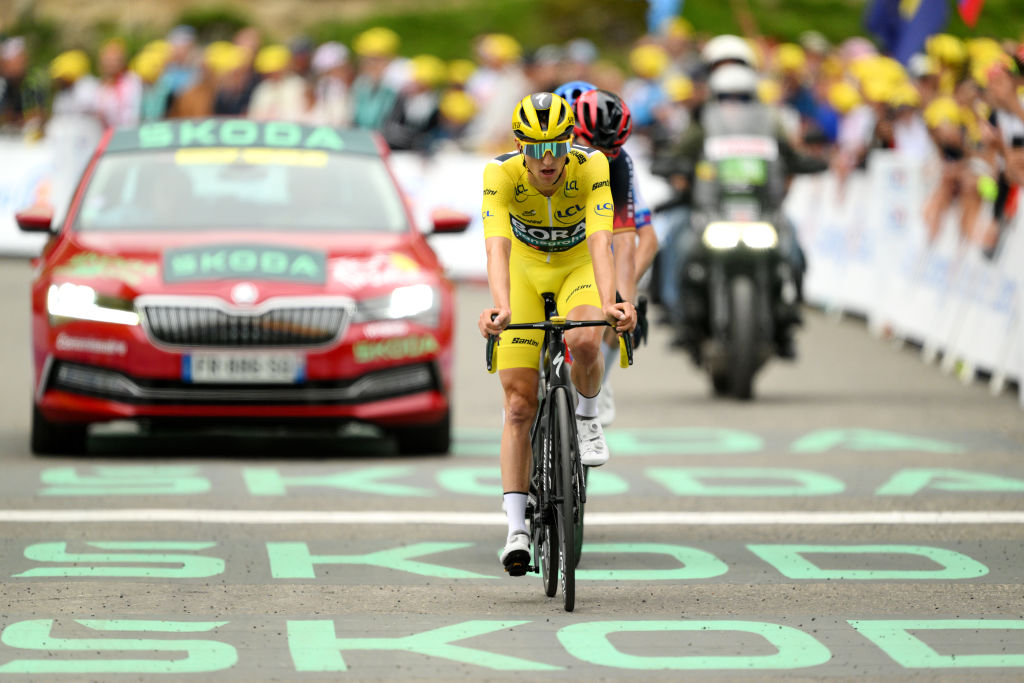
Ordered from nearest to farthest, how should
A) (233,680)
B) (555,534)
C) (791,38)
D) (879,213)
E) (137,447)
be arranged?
1. (233,680)
2. (555,534)
3. (137,447)
4. (879,213)
5. (791,38)

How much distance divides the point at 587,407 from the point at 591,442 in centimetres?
14

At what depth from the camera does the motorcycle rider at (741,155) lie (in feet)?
46.7

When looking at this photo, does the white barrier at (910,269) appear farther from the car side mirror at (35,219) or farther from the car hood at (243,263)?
the car side mirror at (35,219)

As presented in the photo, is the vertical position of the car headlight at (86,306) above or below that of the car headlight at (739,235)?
below

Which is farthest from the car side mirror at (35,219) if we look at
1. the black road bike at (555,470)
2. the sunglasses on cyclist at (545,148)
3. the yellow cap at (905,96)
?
the yellow cap at (905,96)

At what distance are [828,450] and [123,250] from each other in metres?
4.06

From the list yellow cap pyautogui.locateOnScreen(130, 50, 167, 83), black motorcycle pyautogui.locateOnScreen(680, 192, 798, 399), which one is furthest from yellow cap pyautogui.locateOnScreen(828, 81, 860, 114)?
black motorcycle pyautogui.locateOnScreen(680, 192, 798, 399)

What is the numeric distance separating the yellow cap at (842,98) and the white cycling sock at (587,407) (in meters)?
17.3

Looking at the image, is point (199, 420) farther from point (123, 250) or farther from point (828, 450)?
point (828, 450)

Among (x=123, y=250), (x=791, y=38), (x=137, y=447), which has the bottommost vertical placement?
(x=137, y=447)

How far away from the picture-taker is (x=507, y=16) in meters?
61.0

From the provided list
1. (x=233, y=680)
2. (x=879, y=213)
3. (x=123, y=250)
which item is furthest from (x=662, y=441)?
(x=879, y=213)

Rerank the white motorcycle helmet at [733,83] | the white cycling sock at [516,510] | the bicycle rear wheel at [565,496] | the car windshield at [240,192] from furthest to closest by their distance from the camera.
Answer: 1. the white motorcycle helmet at [733,83]
2. the car windshield at [240,192]
3. the white cycling sock at [516,510]
4. the bicycle rear wheel at [565,496]

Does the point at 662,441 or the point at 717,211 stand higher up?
the point at 717,211
